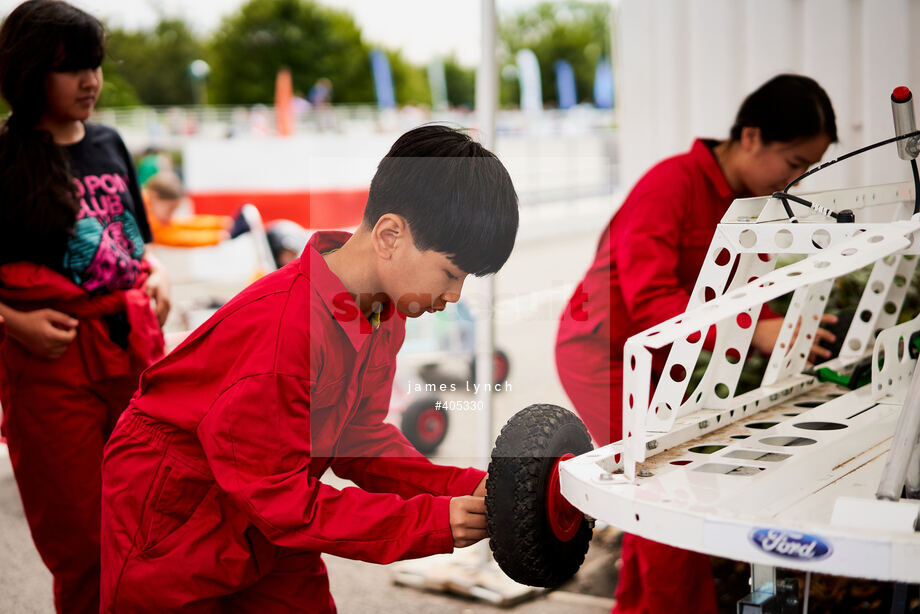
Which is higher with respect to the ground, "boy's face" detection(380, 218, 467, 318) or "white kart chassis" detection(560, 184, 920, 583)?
"boy's face" detection(380, 218, 467, 318)

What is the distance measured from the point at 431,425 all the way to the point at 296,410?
2780mm

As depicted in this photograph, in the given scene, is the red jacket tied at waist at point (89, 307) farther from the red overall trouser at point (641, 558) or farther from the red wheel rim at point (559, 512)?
the red wheel rim at point (559, 512)

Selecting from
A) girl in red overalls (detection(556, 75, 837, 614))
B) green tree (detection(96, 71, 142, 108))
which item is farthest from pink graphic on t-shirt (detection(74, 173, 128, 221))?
green tree (detection(96, 71, 142, 108))

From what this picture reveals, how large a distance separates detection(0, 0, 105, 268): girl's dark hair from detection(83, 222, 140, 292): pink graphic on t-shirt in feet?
0.30

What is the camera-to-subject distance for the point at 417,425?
13.4ft

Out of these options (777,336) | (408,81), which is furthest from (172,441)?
(408,81)

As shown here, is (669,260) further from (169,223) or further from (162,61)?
(162,61)

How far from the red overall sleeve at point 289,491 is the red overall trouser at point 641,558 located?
1031 mm

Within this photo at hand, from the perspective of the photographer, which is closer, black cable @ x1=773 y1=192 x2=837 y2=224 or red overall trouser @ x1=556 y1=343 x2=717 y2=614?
black cable @ x1=773 y1=192 x2=837 y2=224

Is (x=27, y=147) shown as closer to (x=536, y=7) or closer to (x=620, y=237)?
(x=620, y=237)

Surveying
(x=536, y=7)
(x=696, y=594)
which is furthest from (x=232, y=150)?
(x=536, y=7)

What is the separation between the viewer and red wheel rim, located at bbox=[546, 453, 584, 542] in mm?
1427

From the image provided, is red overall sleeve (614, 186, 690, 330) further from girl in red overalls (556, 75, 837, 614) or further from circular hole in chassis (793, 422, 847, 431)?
circular hole in chassis (793, 422, 847, 431)

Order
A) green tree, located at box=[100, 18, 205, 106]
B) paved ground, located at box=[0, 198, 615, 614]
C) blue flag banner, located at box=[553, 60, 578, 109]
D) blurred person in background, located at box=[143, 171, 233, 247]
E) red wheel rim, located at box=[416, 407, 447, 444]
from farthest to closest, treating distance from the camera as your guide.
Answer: blue flag banner, located at box=[553, 60, 578, 109], green tree, located at box=[100, 18, 205, 106], blurred person in background, located at box=[143, 171, 233, 247], red wheel rim, located at box=[416, 407, 447, 444], paved ground, located at box=[0, 198, 615, 614]
